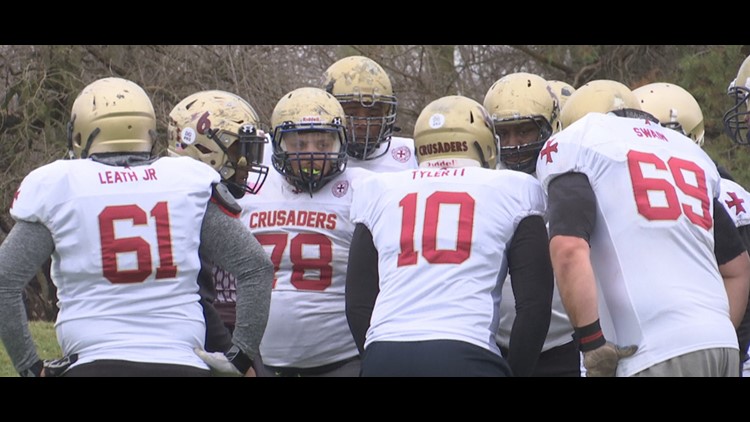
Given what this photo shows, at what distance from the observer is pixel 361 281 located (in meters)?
4.41

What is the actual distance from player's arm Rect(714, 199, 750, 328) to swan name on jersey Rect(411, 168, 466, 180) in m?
0.99

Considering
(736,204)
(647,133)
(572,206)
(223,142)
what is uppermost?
(647,133)

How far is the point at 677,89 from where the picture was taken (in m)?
5.62

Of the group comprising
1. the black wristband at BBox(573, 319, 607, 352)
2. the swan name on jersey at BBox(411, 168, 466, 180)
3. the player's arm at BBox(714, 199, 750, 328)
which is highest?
the swan name on jersey at BBox(411, 168, 466, 180)

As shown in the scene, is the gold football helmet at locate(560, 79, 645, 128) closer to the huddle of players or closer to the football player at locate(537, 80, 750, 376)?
the huddle of players

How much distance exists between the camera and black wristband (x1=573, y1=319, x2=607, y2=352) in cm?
397

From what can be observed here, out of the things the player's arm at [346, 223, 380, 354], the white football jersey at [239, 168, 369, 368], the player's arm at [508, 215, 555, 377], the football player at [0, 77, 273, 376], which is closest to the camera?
the football player at [0, 77, 273, 376]

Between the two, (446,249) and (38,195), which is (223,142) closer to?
(38,195)

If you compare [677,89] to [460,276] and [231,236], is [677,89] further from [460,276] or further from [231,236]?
[231,236]

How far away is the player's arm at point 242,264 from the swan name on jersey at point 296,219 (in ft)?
3.37

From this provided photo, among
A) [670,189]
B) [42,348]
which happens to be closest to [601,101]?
[670,189]

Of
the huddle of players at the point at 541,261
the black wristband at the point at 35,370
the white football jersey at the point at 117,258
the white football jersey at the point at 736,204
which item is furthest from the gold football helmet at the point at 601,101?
the black wristband at the point at 35,370

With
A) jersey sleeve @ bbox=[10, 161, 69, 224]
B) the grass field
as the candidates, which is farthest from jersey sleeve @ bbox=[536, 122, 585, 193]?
the grass field

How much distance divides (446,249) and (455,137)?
2.04 ft
